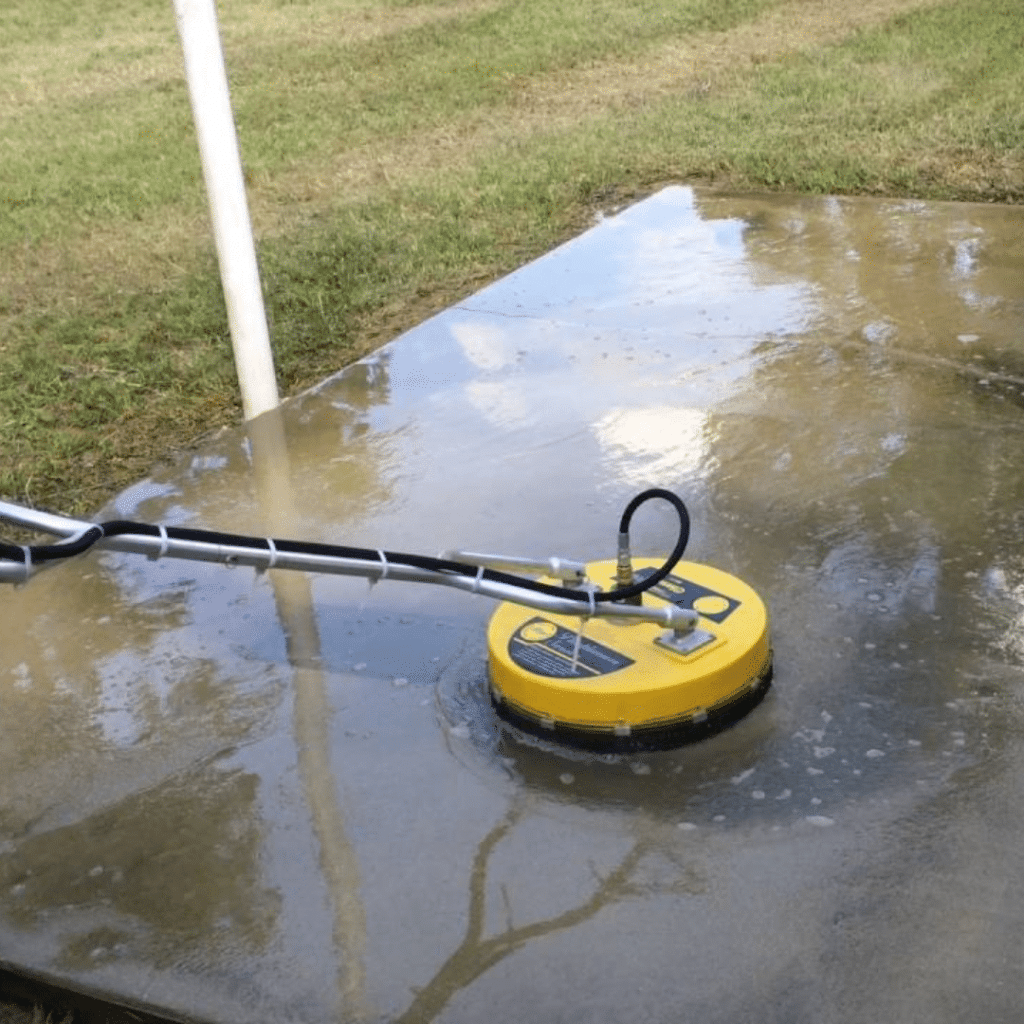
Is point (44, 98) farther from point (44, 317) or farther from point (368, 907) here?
point (368, 907)

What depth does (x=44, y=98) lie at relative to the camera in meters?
10.6

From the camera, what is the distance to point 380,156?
26.7 ft

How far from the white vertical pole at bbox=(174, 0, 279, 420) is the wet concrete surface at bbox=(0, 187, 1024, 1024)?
0.58 feet

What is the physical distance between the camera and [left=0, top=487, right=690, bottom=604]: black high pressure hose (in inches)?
80.6

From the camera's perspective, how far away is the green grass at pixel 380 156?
508cm

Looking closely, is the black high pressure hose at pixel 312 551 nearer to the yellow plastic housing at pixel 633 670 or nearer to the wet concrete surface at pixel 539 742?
the yellow plastic housing at pixel 633 670

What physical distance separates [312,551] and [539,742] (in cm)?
63

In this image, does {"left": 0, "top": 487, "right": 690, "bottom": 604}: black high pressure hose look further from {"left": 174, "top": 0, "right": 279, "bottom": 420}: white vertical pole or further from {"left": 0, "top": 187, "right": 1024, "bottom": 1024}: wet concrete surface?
{"left": 174, "top": 0, "right": 279, "bottom": 420}: white vertical pole

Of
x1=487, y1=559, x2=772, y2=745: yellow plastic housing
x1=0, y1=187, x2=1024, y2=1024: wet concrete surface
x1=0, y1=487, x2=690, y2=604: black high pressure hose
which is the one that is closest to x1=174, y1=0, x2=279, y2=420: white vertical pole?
x1=0, y1=187, x2=1024, y2=1024: wet concrete surface

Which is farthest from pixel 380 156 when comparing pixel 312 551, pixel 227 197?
pixel 312 551

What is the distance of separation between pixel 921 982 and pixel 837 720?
0.69 metres

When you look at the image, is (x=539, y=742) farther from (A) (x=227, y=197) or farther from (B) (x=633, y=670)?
(A) (x=227, y=197)

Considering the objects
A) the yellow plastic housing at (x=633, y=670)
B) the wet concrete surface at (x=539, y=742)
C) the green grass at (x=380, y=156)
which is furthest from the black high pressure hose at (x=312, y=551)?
the green grass at (x=380, y=156)

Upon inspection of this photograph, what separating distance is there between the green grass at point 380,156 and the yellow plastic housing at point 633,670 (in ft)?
5.83
